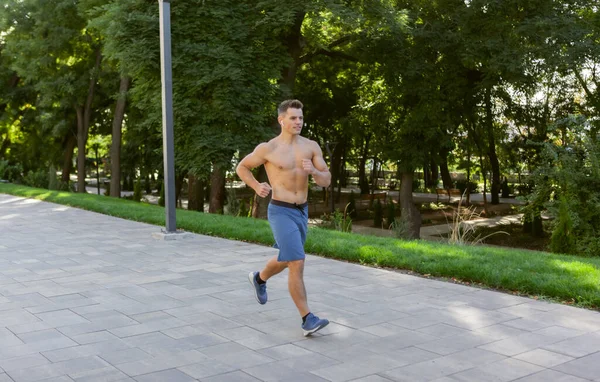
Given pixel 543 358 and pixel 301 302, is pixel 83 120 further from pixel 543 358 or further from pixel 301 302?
pixel 543 358

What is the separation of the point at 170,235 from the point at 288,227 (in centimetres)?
670

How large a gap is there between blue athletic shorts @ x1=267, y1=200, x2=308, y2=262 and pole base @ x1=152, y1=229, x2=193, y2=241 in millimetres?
6467

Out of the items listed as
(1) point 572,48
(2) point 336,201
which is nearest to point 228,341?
(1) point 572,48

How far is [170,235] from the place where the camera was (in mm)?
12250

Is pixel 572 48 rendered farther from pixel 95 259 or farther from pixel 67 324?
pixel 67 324

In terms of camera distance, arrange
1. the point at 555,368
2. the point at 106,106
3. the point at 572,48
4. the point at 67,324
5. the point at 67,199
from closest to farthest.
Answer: the point at 555,368 → the point at 67,324 → the point at 572,48 → the point at 67,199 → the point at 106,106

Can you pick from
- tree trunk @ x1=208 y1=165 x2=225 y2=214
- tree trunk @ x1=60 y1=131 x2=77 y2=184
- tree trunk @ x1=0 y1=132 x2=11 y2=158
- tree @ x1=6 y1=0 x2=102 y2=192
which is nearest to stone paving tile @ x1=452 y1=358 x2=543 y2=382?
tree trunk @ x1=208 y1=165 x2=225 y2=214

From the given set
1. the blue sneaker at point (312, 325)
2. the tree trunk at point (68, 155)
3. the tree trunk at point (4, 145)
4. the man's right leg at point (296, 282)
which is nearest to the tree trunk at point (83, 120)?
the tree trunk at point (68, 155)

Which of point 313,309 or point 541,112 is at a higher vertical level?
point 541,112

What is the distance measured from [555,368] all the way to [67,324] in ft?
13.6

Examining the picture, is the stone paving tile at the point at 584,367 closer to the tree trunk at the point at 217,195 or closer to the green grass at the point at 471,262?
the green grass at the point at 471,262

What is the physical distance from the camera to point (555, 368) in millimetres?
4895

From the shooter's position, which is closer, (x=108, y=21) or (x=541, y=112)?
(x=108, y=21)

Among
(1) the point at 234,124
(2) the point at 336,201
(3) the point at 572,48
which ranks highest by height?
(3) the point at 572,48
